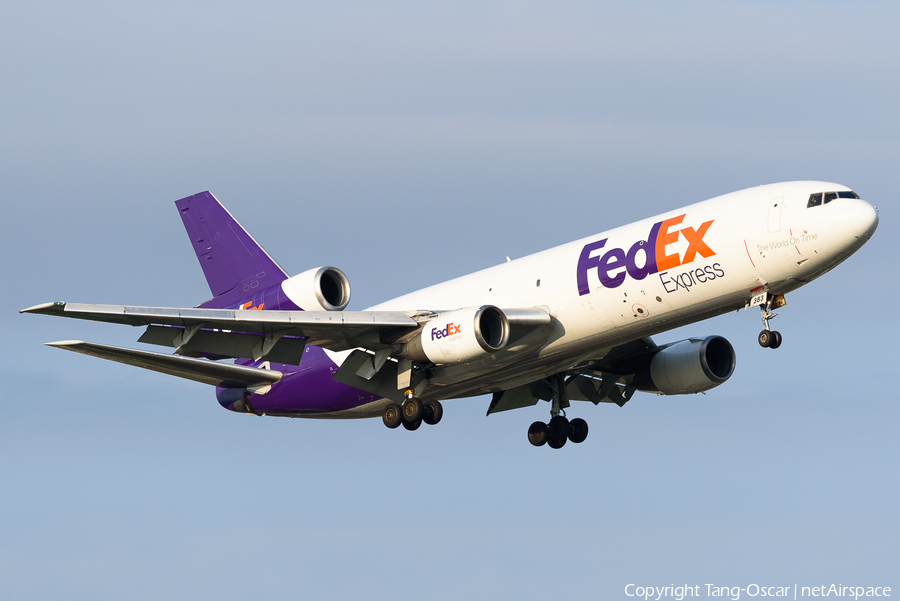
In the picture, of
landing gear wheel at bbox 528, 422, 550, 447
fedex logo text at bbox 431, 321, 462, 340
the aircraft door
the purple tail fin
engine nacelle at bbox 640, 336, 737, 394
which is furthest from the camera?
the purple tail fin

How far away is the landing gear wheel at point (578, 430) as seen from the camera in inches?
1537

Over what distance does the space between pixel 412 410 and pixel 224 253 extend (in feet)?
34.9

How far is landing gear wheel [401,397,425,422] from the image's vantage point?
1336 inches

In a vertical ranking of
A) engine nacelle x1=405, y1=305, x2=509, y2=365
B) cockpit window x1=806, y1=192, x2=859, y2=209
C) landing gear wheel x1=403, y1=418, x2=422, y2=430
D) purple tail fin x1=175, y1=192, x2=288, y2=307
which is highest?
purple tail fin x1=175, y1=192, x2=288, y2=307

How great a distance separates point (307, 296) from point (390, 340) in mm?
2823

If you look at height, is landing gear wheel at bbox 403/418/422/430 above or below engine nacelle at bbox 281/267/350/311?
below

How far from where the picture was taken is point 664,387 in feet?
127

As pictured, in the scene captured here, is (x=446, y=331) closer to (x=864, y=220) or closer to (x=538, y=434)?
(x=538, y=434)

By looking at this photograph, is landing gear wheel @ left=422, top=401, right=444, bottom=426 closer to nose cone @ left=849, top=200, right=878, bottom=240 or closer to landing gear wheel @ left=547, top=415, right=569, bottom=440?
landing gear wheel @ left=547, top=415, right=569, bottom=440

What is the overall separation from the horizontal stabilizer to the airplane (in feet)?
0.16

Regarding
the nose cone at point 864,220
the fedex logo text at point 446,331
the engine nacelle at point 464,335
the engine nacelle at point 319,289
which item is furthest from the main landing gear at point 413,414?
the nose cone at point 864,220

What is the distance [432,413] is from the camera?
112 feet

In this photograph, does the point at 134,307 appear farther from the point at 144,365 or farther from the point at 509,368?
the point at 509,368

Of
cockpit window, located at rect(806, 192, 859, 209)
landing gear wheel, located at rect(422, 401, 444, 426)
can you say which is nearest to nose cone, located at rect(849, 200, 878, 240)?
cockpit window, located at rect(806, 192, 859, 209)
